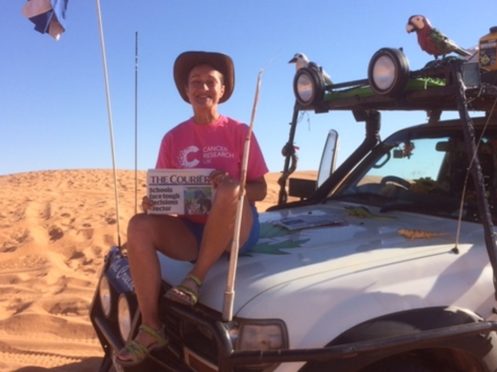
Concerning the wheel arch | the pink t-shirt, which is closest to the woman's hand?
the pink t-shirt

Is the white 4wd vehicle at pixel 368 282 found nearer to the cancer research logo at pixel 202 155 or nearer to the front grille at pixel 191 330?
the front grille at pixel 191 330

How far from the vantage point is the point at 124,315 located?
3.00m

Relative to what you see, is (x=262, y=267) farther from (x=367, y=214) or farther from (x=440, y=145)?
(x=440, y=145)

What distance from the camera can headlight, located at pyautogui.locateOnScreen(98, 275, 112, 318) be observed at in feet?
10.7

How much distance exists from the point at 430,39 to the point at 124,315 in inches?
91.8

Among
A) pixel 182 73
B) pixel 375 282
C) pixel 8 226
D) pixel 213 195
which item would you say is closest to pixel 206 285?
pixel 213 195

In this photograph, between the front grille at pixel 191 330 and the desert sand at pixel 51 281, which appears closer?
the front grille at pixel 191 330

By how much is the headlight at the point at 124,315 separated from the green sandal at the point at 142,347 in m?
0.35

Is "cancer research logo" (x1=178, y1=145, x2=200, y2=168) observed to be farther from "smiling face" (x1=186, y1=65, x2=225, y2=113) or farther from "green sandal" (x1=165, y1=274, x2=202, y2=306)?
"green sandal" (x1=165, y1=274, x2=202, y2=306)

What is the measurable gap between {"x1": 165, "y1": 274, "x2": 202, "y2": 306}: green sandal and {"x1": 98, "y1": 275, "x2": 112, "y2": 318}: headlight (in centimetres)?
90

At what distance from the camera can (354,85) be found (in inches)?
145

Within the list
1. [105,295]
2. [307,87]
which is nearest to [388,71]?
[307,87]

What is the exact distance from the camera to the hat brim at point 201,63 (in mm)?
3225

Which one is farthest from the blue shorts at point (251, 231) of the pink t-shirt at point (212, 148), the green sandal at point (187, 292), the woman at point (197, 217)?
the green sandal at point (187, 292)
